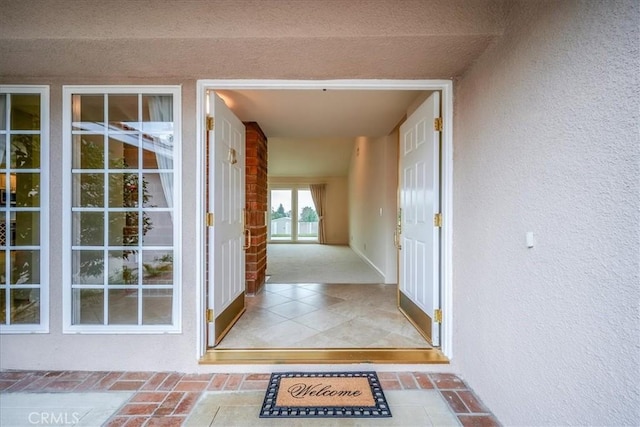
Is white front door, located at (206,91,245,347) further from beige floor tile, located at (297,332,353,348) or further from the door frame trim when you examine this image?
beige floor tile, located at (297,332,353,348)

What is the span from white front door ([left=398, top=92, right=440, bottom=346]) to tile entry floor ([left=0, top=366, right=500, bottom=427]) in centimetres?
52

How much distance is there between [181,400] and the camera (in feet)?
5.84

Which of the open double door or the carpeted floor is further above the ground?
the open double door

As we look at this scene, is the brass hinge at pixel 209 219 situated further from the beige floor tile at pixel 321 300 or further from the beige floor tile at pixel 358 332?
the beige floor tile at pixel 321 300

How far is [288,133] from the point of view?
4.30 meters

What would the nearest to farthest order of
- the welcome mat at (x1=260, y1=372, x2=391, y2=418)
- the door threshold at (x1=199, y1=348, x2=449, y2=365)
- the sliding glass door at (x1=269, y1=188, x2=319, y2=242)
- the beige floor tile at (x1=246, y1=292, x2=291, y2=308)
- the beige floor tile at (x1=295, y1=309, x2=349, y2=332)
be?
1. the welcome mat at (x1=260, y1=372, x2=391, y2=418)
2. the door threshold at (x1=199, y1=348, x2=449, y2=365)
3. the beige floor tile at (x1=295, y1=309, x2=349, y2=332)
4. the beige floor tile at (x1=246, y1=292, x2=291, y2=308)
5. the sliding glass door at (x1=269, y1=188, x2=319, y2=242)

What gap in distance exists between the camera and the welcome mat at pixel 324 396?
1.65 meters

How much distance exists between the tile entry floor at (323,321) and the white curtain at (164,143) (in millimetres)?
1308

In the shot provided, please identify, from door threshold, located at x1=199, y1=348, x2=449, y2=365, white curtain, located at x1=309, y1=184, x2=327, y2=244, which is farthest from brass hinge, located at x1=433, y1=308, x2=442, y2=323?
white curtain, located at x1=309, y1=184, x2=327, y2=244

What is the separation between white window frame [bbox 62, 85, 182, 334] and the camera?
6.86 feet

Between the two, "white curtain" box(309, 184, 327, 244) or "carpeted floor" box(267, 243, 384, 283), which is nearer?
"carpeted floor" box(267, 243, 384, 283)

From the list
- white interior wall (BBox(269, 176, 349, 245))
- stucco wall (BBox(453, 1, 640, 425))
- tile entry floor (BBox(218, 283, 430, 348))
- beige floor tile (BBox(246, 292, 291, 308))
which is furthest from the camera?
white interior wall (BBox(269, 176, 349, 245))

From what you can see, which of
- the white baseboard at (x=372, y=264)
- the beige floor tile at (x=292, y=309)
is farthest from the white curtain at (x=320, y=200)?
the beige floor tile at (x=292, y=309)

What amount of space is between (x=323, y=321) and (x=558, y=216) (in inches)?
85.7
